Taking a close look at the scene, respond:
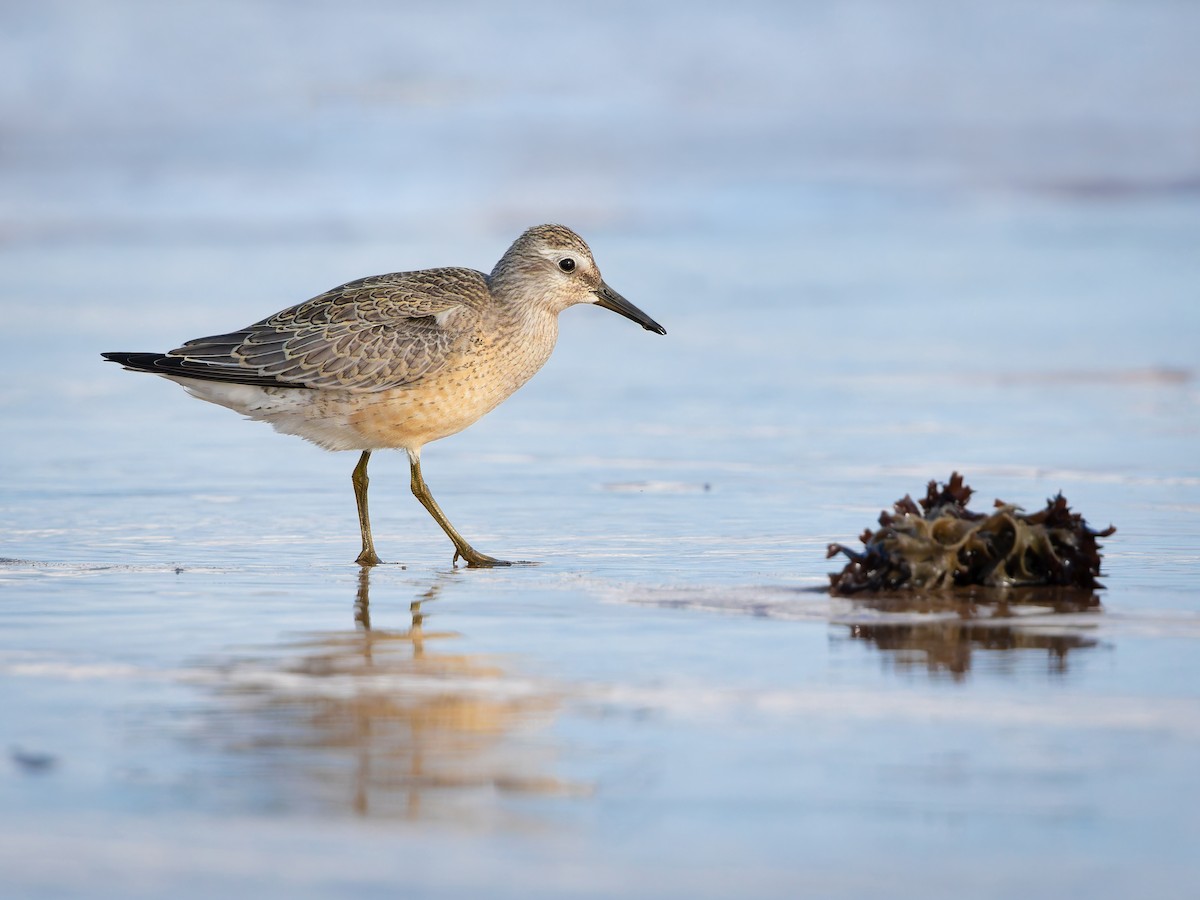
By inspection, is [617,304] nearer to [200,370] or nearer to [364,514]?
[364,514]

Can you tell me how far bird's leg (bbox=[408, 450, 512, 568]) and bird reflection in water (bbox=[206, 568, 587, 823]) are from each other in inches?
50.4

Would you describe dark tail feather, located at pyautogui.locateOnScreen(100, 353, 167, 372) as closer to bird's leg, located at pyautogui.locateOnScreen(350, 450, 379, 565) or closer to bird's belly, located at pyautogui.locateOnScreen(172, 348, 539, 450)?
bird's belly, located at pyautogui.locateOnScreen(172, 348, 539, 450)

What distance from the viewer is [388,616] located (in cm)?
544

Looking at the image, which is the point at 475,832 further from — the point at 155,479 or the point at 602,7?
the point at 602,7

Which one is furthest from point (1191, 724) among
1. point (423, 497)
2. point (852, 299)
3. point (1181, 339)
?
point (852, 299)

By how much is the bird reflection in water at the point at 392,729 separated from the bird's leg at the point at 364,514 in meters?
1.39

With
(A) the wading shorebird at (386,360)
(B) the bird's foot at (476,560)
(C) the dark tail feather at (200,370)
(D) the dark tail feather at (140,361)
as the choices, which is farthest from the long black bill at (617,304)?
(D) the dark tail feather at (140,361)

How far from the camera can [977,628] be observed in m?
5.02

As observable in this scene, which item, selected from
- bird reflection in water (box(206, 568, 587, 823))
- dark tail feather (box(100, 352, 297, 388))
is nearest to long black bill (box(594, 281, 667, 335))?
dark tail feather (box(100, 352, 297, 388))

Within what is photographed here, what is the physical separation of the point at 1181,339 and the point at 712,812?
28.7 feet

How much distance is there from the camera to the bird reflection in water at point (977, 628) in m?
4.67

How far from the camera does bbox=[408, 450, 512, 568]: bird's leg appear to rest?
6438 mm

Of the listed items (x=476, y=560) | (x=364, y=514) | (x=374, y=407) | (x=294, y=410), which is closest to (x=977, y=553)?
(x=476, y=560)

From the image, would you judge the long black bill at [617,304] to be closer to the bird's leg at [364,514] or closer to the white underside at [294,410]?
the white underside at [294,410]
